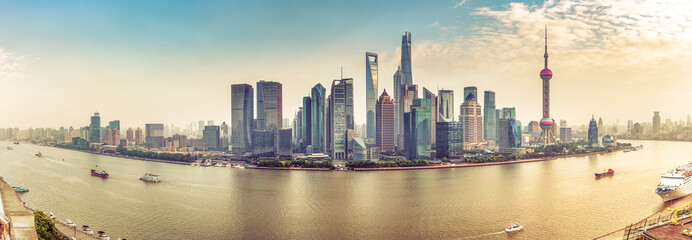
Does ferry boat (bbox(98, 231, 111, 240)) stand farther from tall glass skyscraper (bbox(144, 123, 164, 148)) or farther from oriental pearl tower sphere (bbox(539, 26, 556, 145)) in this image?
oriental pearl tower sphere (bbox(539, 26, 556, 145))

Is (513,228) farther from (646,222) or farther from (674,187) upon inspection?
(674,187)

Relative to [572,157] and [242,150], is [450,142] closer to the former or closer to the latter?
[572,157]

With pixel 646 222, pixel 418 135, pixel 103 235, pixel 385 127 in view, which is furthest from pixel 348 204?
pixel 385 127

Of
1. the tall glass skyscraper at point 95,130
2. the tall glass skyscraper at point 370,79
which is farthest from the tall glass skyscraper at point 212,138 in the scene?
the tall glass skyscraper at point 370,79

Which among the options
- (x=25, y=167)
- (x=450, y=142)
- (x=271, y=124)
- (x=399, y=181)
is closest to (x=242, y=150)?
(x=271, y=124)

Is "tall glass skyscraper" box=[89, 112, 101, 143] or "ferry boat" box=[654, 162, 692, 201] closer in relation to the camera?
"ferry boat" box=[654, 162, 692, 201]

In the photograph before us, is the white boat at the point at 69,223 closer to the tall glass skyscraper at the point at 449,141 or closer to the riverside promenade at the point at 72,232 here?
the riverside promenade at the point at 72,232

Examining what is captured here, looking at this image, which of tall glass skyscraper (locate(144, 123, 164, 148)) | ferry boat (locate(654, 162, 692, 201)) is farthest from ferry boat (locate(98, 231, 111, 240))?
tall glass skyscraper (locate(144, 123, 164, 148))

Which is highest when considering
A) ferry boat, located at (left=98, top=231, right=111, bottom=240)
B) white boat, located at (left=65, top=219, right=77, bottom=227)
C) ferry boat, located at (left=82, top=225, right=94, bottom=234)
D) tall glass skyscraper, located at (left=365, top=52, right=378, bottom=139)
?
tall glass skyscraper, located at (left=365, top=52, right=378, bottom=139)
